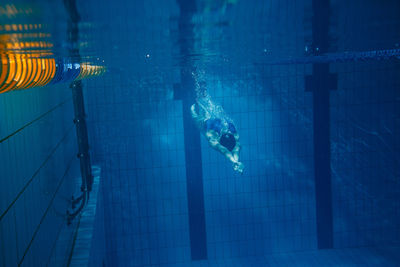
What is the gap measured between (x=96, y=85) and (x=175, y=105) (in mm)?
1579

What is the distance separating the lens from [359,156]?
8.13 m

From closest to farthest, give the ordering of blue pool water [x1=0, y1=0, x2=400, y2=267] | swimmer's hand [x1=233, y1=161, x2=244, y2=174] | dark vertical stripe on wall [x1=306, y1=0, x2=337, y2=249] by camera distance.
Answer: swimmer's hand [x1=233, y1=161, x2=244, y2=174] → blue pool water [x1=0, y1=0, x2=400, y2=267] → dark vertical stripe on wall [x1=306, y1=0, x2=337, y2=249]

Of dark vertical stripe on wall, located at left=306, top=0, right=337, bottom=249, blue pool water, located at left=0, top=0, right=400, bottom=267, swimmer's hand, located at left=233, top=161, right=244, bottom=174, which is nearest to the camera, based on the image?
swimmer's hand, located at left=233, top=161, right=244, bottom=174

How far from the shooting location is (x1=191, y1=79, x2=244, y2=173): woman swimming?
629 centimetres

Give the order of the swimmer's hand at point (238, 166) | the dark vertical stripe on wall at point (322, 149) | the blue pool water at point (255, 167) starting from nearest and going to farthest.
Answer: the swimmer's hand at point (238, 166) → the blue pool water at point (255, 167) → the dark vertical stripe on wall at point (322, 149)

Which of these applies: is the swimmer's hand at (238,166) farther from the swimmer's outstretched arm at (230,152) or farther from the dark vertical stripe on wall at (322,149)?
the dark vertical stripe on wall at (322,149)

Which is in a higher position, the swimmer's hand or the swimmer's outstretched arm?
the swimmer's outstretched arm

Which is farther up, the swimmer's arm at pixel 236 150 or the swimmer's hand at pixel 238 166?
the swimmer's arm at pixel 236 150

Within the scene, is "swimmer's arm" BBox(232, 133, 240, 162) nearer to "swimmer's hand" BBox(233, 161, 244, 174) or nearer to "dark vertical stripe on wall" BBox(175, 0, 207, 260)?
"swimmer's hand" BBox(233, 161, 244, 174)

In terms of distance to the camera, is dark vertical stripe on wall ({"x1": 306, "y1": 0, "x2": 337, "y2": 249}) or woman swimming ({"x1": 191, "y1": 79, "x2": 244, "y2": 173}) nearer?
woman swimming ({"x1": 191, "y1": 79, "x2": 244, "y2": 173})

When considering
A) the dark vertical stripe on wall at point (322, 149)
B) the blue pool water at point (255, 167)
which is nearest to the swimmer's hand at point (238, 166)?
the blue pool water at point (255, 167)

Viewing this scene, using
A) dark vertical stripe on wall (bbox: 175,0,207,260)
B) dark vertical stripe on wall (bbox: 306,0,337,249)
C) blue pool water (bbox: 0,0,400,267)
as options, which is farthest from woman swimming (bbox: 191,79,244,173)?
dark vertical stripe on wall (bbox: 306,0,337,249)

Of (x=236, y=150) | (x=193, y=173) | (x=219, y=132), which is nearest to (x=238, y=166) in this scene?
(x=236, y=150)

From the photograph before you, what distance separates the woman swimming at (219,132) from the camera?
6.29 meters
